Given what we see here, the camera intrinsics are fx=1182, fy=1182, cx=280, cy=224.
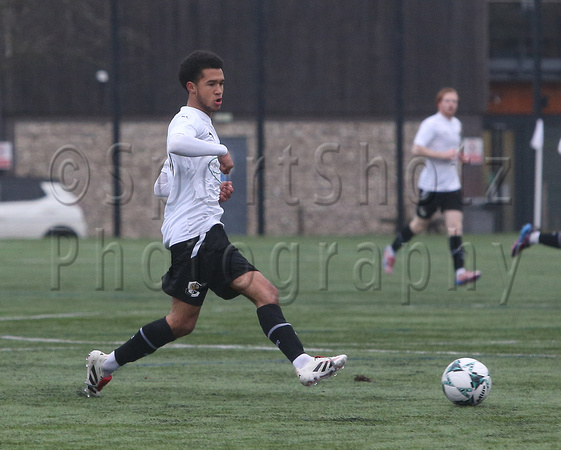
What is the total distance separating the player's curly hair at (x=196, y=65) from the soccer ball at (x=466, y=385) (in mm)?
2287

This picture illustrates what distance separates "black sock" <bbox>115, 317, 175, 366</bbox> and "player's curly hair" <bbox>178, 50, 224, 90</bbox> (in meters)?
1.46

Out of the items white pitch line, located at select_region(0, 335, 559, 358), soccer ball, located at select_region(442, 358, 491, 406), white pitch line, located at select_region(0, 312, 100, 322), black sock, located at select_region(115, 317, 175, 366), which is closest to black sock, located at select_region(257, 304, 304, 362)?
black sock, located at select_region(115, 317, 175, 366)

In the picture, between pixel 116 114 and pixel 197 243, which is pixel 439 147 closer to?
pixel 197 243

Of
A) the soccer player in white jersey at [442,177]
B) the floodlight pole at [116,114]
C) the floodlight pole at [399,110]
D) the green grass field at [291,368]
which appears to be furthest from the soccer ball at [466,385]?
the floodlight pole at [399,110]

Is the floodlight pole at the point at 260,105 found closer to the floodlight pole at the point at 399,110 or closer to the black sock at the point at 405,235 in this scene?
the floodlight pole at the point at 399,110

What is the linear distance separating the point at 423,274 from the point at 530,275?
158cm

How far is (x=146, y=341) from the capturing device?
275 inches

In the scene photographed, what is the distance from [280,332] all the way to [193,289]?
1.83 ft

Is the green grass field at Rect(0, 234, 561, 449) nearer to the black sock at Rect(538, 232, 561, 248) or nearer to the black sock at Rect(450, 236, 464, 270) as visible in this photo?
the black sock at Rect(450, 236, 464, 270)

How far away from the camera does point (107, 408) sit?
6664 millimetres

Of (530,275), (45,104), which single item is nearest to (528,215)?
(45,104)

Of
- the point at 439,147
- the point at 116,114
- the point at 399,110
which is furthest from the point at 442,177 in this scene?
the point at 116,114

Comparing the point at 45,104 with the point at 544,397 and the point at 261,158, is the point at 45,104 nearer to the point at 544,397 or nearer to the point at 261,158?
the point at 261,158

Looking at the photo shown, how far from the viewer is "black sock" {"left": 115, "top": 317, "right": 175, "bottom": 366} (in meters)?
6.96
